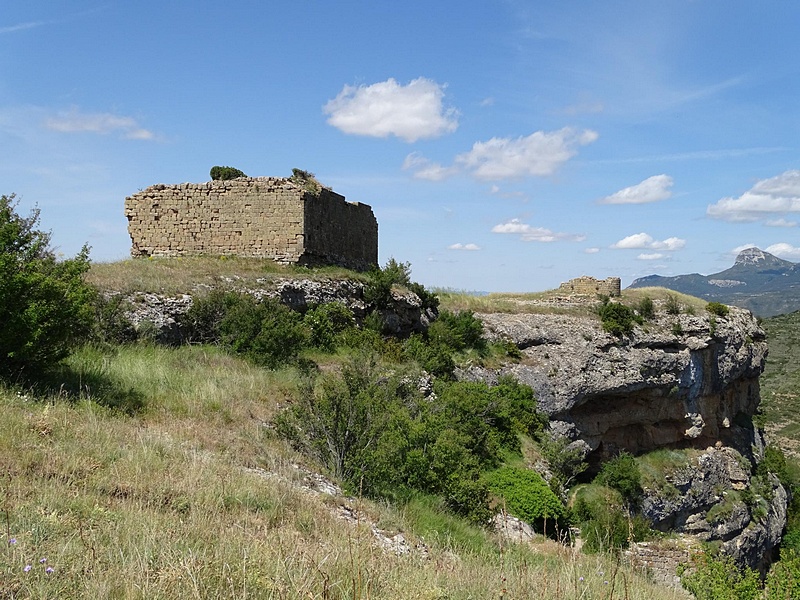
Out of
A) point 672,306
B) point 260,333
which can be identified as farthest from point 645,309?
point 260,333

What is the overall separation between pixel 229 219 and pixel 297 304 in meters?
3.78

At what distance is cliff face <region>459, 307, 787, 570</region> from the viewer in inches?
790

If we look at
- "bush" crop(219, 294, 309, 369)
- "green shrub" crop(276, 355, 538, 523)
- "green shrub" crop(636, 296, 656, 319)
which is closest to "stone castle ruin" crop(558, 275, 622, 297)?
"green shrub" crop(636, 296, 656, 319)

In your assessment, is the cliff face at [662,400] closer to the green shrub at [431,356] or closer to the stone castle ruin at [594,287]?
the green shrub at [431,356]

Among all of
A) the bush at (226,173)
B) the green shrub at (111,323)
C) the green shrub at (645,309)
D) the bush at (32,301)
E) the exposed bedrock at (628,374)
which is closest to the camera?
the bush at (32,301)

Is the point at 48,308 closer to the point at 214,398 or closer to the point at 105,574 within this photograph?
the point at 214,398

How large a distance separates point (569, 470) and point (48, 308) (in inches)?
552

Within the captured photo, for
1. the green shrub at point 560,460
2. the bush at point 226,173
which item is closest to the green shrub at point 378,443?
the green shrub at point 560,460

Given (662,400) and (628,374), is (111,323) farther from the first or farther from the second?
(662,400)

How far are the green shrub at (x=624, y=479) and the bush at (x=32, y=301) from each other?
658 inches

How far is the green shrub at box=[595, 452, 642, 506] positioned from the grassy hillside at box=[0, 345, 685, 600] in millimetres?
13712

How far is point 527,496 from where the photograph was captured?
11867 millimetres

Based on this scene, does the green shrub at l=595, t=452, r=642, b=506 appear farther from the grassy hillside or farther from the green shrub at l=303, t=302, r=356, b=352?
the grassy hillside

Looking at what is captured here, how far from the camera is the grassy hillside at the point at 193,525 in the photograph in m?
3.07
